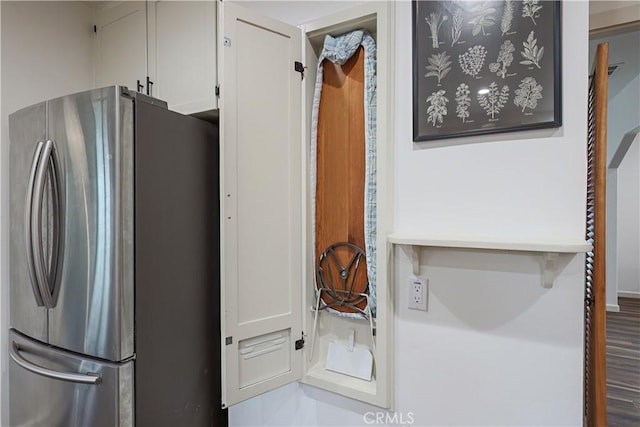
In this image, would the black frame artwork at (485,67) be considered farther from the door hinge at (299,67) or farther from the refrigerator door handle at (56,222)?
the refrigerator door handle at (56,222)

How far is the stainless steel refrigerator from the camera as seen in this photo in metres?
1.32

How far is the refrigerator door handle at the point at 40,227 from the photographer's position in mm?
1448

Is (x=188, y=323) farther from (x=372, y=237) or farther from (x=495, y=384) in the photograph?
(x=495, y=384)

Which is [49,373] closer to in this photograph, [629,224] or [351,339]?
[351,339]

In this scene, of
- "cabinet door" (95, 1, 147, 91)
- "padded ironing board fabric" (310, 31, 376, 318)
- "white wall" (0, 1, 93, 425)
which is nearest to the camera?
"padded ironing board fabric" (310, 31, 376, 318)

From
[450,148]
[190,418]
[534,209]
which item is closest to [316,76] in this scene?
[450,148]

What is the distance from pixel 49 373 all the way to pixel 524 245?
1840 mm

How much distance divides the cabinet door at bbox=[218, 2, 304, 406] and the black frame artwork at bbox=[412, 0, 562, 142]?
1.88ft

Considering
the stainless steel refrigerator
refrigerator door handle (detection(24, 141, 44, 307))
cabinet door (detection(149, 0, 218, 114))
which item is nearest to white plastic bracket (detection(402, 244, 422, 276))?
the stainless steel refrigerator

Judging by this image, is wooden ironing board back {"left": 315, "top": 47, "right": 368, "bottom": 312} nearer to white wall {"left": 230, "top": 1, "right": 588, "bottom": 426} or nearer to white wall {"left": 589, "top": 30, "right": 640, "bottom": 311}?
white wall {"left": 230, "top": 1, "right": 588, "bottom": 426}

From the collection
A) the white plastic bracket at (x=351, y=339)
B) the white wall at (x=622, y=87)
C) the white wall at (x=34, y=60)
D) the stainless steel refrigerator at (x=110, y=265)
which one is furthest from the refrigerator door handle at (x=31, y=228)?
the white wall at (x=622, y=87)

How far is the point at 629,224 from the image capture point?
5.86m

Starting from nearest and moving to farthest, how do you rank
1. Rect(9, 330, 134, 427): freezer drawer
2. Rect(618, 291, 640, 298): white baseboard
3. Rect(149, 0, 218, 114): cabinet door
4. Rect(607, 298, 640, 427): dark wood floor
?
Rect(9, 330, 134, 427): freezer drawer, Rect(149, 0, 218, 114): cabinet door, Rect(607, 298, 640, 427): dark wood floor, Rect(618, 291, 640, 298): white baseboard

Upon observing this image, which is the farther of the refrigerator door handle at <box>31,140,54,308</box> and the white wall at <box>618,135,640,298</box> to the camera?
the white wall at <box>618,135,640,298</box>
